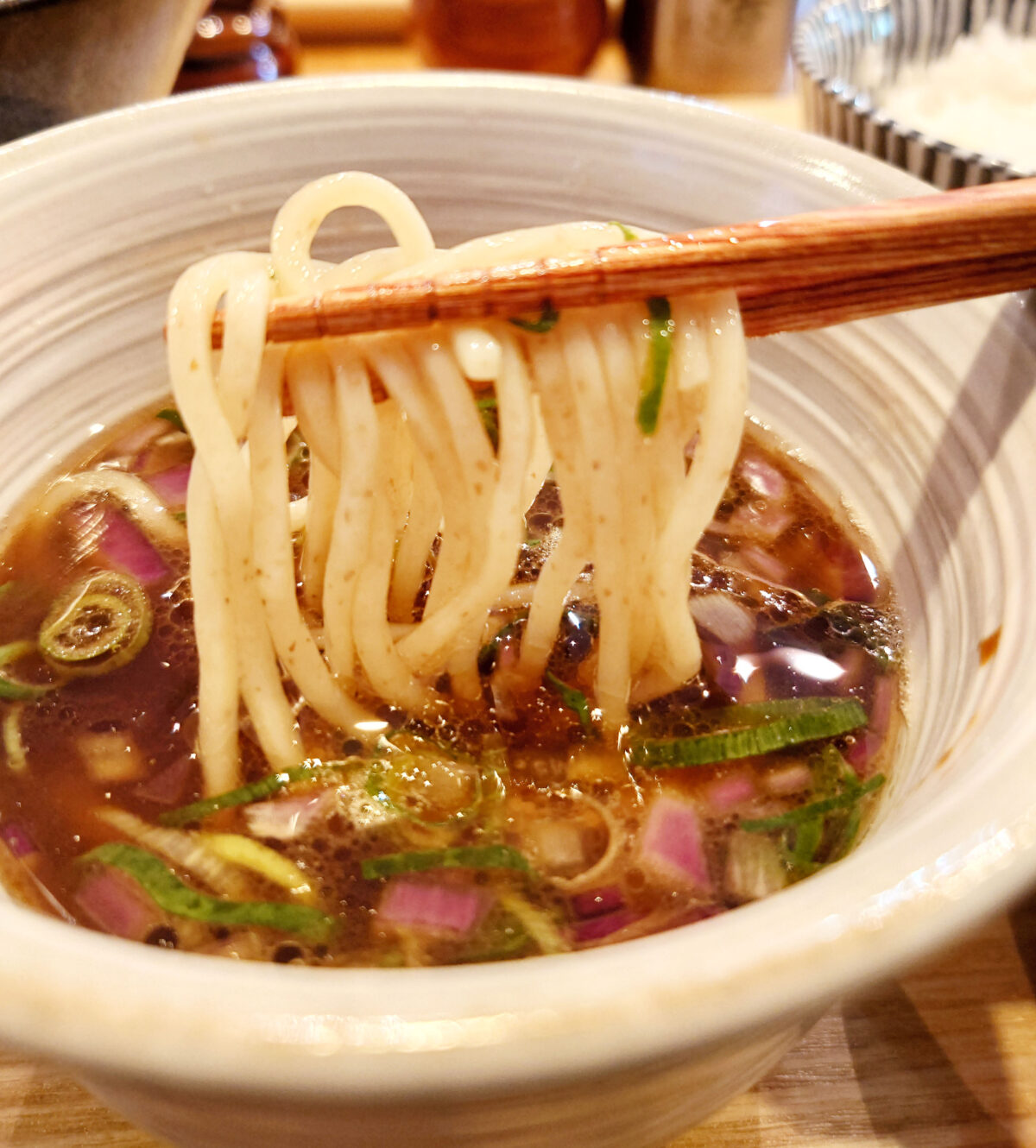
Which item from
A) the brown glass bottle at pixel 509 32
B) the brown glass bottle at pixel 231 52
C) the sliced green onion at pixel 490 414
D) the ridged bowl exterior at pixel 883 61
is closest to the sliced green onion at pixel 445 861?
the sliced green onion at pixel 490 414

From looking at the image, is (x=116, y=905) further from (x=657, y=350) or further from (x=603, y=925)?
(x=657, y=350)

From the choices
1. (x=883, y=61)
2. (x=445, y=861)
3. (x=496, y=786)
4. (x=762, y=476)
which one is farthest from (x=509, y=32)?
(x=445, y=861)

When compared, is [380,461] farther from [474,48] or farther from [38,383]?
[474,48]

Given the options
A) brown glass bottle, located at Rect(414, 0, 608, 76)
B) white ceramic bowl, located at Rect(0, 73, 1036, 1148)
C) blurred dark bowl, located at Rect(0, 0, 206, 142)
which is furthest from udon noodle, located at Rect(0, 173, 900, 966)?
brown glass bottle, located at Rect(414, 0, 608, 76)

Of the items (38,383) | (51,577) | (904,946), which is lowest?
(51,577)

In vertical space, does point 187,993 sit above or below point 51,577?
above

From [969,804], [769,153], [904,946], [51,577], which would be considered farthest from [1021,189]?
[51,577]
